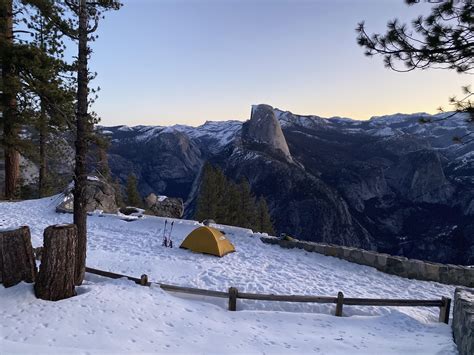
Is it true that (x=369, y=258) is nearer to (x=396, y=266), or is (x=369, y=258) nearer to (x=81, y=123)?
(x=396, y=266)

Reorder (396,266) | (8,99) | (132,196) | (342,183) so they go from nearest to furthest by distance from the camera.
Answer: (396,266), (8,99), (132,196), (342,183)

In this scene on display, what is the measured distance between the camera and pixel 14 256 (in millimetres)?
7891

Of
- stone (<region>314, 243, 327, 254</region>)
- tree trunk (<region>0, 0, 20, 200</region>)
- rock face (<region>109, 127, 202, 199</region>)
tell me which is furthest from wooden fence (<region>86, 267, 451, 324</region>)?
rock face (<region>109, 127, 202, 199</region>)

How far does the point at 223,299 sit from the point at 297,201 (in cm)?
7794

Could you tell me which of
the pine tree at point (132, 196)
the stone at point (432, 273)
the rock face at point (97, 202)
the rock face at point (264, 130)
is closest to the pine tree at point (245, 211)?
the pine tree at point (132, 196)

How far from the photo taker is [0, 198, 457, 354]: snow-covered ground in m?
6.59

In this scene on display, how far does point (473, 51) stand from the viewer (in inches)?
278

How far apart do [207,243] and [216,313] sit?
680 cm

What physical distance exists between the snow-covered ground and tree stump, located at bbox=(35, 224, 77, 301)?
31cm

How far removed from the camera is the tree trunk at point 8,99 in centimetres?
1730

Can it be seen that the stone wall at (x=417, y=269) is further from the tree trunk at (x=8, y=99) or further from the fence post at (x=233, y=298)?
the tree trunk at (x=8, y=99)

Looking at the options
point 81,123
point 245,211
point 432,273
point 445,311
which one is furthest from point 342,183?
point 81,123

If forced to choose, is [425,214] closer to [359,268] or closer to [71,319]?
[359,268]

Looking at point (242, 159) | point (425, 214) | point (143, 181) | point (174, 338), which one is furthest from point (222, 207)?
point (143, 181)
